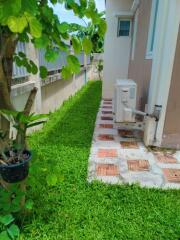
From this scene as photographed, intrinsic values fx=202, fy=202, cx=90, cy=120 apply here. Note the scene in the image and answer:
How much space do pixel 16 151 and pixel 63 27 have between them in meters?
0.76

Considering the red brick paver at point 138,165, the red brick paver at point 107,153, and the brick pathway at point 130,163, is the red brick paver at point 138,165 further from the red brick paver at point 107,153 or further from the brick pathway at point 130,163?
the red brick paver at point 107,153

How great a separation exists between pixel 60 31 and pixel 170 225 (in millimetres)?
1603

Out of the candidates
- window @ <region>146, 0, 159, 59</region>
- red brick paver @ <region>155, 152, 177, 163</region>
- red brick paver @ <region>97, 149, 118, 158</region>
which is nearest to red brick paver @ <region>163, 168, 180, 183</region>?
red brick paver @ <region>155, 152, 177, 163</region>

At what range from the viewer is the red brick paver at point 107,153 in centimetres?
269

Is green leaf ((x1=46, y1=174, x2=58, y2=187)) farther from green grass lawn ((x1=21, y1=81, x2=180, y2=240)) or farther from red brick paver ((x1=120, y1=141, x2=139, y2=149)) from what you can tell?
red brick paver ((x1=120, y1=141, x2=139, y2=149))

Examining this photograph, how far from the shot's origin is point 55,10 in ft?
3.00

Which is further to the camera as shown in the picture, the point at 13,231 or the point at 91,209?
the point at 91,209

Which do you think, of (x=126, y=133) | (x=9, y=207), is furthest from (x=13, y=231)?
(x=126, y=133)

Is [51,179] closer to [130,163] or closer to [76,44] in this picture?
[76,44]

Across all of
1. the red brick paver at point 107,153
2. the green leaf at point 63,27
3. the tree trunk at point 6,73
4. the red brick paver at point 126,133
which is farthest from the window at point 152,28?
the green leaf at point 63,27

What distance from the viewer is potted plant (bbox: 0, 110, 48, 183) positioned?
109cm

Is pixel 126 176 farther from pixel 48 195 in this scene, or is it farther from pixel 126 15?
pixel 126 15

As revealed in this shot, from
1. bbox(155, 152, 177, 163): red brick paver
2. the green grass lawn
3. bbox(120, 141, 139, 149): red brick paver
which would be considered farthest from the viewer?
bbox(120, 141, 139, 149): red brick paver

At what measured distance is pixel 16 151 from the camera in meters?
1.21
